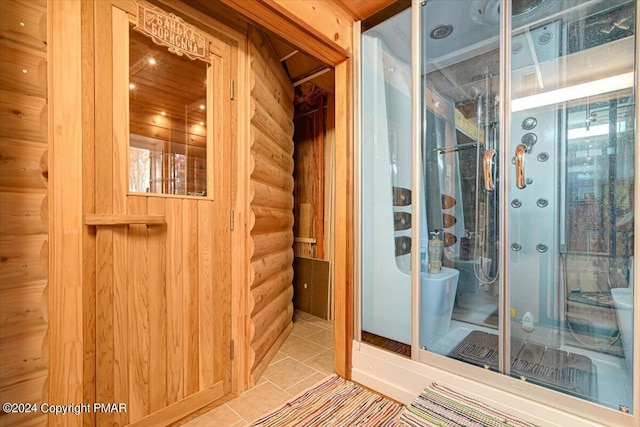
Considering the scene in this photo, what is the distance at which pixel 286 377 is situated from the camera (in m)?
2.01

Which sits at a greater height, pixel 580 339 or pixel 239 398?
pixel 580 339

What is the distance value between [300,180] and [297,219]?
20.2 inches

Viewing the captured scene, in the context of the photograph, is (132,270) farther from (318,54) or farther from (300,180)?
(300,180)

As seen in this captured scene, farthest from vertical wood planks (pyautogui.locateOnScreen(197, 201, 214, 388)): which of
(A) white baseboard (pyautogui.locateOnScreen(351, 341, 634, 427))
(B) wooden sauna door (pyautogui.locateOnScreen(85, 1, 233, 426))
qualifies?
(A) white baseboard (pyautogui.locateOnScreen(351, 341, 634, 427))

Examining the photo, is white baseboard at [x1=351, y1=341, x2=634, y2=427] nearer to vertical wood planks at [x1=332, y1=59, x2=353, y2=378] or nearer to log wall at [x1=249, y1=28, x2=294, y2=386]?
vertical wood planks at [x1=332, y1=59, x2=353, y2=378]

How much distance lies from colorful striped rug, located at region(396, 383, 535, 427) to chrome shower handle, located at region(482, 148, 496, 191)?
3.55 feet

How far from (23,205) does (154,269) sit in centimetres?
57

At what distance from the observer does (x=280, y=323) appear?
8.57ft

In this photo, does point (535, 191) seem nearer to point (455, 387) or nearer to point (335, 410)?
point (455, 387)

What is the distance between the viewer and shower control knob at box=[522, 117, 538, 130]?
156cm

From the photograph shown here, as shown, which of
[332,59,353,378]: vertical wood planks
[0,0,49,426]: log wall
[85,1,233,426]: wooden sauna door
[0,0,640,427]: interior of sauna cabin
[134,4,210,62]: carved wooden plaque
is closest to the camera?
[0,0,49,426]: log wall

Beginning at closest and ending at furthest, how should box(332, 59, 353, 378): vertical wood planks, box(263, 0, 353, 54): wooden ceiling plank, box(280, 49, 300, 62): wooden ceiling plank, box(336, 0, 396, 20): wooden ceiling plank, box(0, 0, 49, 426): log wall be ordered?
box(0, 0, 49, 426): log wall < box(263, 0, 353, 54): wooden ceiling plank < box(336, 0, 396, 20): wooden ceiling plank < box(332, 59, 353, 378): vertical wood planks < box(280, 49, 300, 62): wooden ceiling plank

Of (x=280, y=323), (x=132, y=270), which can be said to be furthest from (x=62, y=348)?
(x=280, y=323)

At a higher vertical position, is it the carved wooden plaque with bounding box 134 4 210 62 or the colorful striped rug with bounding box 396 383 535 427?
the carved wooden plaque with bounding box 134 4 210 62
